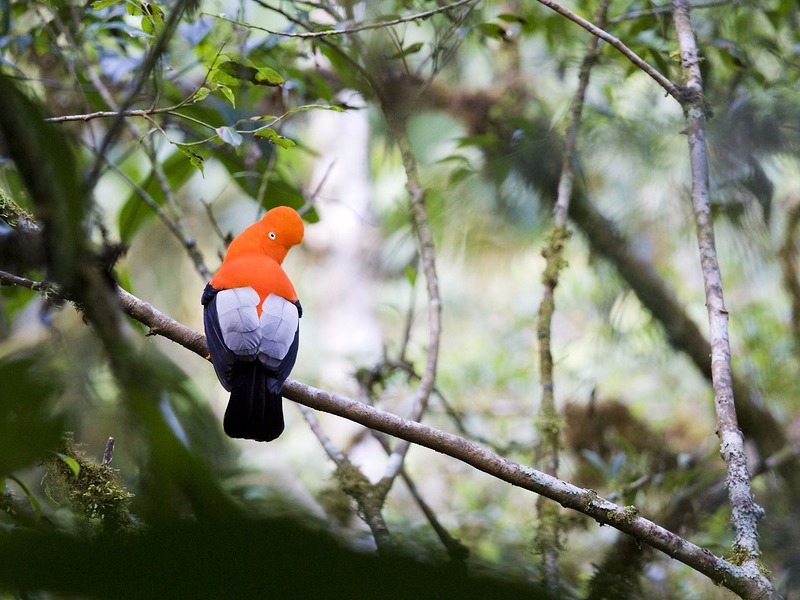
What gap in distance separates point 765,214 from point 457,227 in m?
1.37

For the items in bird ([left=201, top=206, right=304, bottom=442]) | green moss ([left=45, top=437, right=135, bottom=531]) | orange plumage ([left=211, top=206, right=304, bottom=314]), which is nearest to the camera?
green moss ([left=45, top=437, right=135, bottom=531])

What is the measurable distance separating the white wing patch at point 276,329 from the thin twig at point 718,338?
969 mm

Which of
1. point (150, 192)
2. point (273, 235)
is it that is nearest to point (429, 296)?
point (273, 235)

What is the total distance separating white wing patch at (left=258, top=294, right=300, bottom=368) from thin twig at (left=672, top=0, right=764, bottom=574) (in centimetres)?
97

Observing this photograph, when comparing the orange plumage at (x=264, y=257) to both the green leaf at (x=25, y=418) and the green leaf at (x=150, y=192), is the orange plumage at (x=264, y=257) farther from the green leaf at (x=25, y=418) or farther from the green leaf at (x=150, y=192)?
the green leaf at (x=25, y=418)

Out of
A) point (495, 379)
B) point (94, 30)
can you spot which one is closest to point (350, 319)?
point (495, 379)

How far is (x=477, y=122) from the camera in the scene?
4.27m

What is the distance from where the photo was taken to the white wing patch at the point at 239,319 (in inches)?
70.9

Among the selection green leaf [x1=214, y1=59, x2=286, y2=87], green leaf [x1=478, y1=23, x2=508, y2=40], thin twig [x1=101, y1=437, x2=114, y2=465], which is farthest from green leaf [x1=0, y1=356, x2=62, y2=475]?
green leaf [x1=478, y1=23, x2=508, y2=40]

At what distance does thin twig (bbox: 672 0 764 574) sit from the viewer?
136cm

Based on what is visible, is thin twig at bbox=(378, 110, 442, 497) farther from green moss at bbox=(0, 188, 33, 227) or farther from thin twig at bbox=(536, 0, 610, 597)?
green moss at bbox=(0, 188, 33, 227)

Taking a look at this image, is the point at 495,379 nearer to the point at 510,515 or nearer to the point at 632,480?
the point at 510,515

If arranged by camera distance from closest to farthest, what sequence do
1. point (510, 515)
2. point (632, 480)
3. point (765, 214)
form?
point (632, 480) → point (765, 214) → point (510, 515)

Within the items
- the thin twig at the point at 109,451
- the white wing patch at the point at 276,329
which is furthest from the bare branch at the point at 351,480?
the thin twig at the point at 109,451
